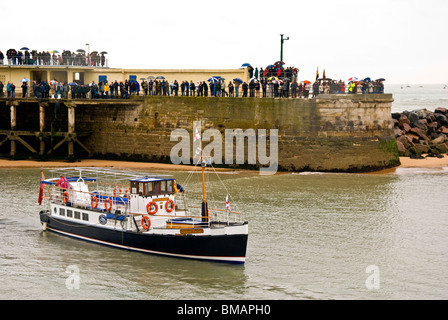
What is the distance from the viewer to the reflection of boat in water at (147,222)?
1941 cm

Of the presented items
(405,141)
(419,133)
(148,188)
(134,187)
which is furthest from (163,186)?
(419,133)

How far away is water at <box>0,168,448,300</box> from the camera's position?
56.9ft

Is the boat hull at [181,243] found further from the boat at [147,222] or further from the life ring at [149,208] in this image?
the life ring at [149,208]

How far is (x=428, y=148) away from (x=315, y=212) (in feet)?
61.8

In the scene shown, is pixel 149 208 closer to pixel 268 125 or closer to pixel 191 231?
pixel 191 231

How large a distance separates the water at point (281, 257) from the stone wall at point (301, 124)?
5534 mm

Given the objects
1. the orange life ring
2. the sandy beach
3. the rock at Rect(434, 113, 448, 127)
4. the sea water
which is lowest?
the sea water

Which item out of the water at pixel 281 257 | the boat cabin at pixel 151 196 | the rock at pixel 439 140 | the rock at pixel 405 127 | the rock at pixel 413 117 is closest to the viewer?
the water at pixel 281 257

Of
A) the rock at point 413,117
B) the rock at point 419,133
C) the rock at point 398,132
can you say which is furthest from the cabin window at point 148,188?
the rock at point 413,117

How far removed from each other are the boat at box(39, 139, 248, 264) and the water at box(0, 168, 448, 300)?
1.06ft

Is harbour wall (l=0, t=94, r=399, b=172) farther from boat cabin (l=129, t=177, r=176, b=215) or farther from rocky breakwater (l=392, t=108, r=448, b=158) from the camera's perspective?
boat cabin (l=129, t=177, r=176, b=215)

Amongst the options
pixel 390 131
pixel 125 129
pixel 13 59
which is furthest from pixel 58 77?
pixel 390 131

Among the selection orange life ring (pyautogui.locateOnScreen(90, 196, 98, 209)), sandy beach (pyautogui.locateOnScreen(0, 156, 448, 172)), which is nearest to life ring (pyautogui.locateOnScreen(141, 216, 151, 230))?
orange life ring (pyautogui.locateOnScreen(90, 196, 98, 209))
